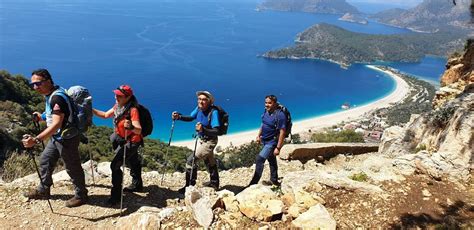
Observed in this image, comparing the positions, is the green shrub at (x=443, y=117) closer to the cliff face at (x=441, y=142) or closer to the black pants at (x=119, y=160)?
the cliff face at (x=441, y=142)

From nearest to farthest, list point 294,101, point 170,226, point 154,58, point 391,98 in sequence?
point 170,226 → point 294,101 → point 391,98 → point 154,58

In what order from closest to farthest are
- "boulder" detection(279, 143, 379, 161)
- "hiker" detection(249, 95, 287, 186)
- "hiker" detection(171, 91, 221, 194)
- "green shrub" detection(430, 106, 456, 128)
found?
"hiker" detection(171, 91, 221, 194)
"hiker" detection(249, 95, 287, 186)
"green shrub" detection(430, 106, 456, 128)
"boulder" detection(279, 143, 379, 161)

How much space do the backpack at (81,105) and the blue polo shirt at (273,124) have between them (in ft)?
8.82

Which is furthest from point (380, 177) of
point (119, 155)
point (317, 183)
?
point (119, 155)

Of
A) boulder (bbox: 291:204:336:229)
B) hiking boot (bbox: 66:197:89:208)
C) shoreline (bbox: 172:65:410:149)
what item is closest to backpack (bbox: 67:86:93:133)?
hiking boot (bbox: 66:197:89:208)

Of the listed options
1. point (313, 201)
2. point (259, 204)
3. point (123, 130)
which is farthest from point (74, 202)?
point (313, 201)

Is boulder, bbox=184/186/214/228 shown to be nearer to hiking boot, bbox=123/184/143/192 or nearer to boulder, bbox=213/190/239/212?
boulder, bbox=213/190/239/212

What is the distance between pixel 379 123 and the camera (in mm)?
67812

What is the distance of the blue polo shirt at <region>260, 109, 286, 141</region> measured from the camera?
5.81 meters

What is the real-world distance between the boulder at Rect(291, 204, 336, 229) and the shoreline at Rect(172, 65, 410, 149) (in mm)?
45402

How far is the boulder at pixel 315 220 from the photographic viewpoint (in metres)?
3.87

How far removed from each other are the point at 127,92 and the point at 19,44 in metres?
121

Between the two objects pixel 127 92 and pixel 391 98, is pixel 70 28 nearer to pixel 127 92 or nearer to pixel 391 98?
pixel 391 98

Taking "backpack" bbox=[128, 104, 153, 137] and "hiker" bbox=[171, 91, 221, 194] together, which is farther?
"hiker" bbox=[171, 91, 221, 194]
